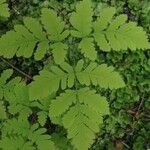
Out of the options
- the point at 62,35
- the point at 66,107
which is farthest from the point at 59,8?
the point at 66,107

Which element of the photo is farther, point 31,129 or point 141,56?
→ point 141,56

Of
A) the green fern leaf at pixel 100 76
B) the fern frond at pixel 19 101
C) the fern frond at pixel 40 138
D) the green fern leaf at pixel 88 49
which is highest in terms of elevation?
the green fern leaf at pixel 88 49

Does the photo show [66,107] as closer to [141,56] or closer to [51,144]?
[51,144]

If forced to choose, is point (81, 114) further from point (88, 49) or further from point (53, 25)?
point (53, 25)

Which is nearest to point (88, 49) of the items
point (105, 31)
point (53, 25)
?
point (105, 31)

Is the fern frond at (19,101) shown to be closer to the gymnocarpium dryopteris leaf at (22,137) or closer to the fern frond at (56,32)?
the gymnocarpium dryopteris leaf at (22,137)

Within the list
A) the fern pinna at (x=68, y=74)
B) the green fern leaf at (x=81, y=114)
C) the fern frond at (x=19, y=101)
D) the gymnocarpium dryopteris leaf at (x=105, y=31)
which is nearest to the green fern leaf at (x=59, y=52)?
the fern pinna at (x=68, y=74)

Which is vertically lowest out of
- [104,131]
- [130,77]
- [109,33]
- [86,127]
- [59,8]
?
[104,131]

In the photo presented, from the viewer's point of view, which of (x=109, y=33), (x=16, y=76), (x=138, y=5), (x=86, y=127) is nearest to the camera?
(x=86, y=127)
